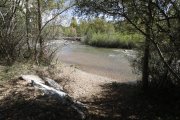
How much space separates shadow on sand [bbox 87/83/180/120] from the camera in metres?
8.95

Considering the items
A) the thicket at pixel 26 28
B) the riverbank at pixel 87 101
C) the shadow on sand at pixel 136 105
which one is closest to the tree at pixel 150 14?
the shadow on sand at pixel 136 105

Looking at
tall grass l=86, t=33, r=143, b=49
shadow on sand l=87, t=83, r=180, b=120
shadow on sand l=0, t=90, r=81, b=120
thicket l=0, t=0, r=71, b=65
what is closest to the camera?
shadow on sand l=0, t=90, r=81, b=120

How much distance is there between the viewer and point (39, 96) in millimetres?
8062

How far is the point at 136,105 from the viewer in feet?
33.9

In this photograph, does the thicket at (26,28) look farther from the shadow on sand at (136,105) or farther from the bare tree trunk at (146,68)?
the bare tree trunk at (146,68)

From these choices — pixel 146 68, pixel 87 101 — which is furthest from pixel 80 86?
pixel 146 68

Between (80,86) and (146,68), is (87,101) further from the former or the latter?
(146,68)

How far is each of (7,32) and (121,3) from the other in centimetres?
688

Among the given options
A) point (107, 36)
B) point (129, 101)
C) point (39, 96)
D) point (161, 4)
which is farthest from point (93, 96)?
point (107, 36)

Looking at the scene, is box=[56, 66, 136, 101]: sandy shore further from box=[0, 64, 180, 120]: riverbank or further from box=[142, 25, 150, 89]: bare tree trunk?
box=[142, 25, 150, 89]: bare tree trunk

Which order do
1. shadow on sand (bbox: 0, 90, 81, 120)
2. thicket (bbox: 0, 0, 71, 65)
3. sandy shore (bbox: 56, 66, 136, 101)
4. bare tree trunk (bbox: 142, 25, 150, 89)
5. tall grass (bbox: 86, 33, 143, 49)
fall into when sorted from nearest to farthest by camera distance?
shadow on sand (bbox: 0, 90, 81, 120) < bare tree trunk (bbox: 142, 25, 150, 89) < sandy shore (bbox: 56, 66, 136, 101) < thicket (bbox: 0, 0, 71, 65) < tall grass (bbox: 86, 33, 143, 49)

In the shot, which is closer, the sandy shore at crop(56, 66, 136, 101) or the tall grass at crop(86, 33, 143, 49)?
the sandy shore at crop(56, 66, 136, 101)

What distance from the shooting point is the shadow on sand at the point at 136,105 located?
8945 millimetres

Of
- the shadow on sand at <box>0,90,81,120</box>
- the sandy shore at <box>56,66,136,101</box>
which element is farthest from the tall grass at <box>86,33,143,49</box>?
the shadow on sand at <box>0,90,81,120</box>
